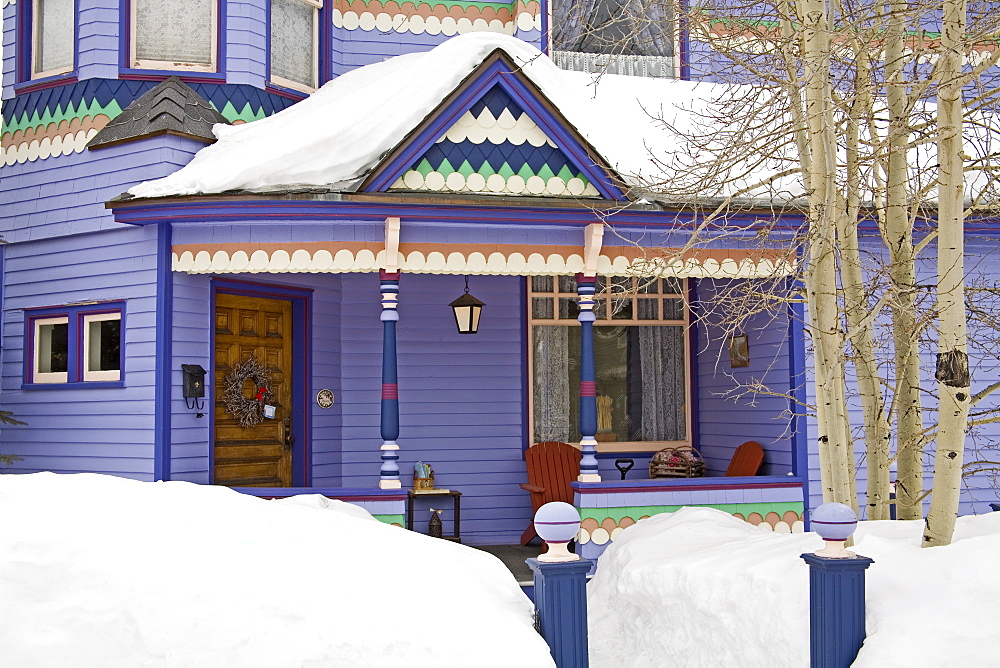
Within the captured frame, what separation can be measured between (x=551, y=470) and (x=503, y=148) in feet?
11.0

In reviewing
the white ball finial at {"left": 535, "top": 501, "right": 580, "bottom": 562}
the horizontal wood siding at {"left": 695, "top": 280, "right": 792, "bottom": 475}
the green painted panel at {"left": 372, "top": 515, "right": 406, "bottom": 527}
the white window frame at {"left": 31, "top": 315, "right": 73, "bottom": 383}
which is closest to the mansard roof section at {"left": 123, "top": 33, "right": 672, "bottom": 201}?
the horizontal wood siding at {"left": 695, "top": 280, "right": 792, "bottom": 475}

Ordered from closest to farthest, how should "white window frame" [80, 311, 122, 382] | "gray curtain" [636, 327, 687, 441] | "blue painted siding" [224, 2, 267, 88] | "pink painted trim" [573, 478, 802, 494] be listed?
"pink painted trim" [573, 478, 802, 494]
"white window frame" [80, 311, 122, 382]
"blue painted siding" [224, 2, 267, 88]
"gray curtain" [636, 327, 687, 441]

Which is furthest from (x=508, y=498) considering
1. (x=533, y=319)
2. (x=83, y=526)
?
(x=83, y=526)

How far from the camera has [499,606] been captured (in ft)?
13.3

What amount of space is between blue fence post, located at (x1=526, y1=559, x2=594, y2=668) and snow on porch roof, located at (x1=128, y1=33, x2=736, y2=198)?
13.8ft

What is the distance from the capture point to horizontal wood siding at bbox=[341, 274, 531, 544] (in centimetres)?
962

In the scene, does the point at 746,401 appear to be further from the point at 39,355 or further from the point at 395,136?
the point at 39,355

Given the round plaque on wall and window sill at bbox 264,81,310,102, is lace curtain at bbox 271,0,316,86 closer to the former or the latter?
window sill at bbox 264,81,310,102

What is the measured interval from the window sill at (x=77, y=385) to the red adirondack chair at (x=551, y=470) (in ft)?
12.8

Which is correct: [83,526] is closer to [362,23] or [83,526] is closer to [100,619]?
[100,619]

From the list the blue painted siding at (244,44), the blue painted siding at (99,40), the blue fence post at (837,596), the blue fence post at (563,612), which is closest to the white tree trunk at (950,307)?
the blue fence post at (837,596)

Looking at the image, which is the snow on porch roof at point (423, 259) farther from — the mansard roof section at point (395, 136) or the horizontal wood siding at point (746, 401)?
the horizontal wood siding at point (746, 401)

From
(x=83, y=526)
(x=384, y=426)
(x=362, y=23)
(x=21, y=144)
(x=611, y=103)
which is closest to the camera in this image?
(x=83, y=526)

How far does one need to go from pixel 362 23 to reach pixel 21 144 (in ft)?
12.4
